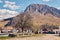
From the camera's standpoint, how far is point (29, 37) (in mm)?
2998

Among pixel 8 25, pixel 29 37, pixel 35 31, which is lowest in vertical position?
pixel 29 37

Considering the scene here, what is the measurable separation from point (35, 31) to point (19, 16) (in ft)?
2.23

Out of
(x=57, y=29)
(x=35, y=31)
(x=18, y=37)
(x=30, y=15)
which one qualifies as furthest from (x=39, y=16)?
(x=18, y=37)

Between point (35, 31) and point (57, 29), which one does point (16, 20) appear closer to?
point (35, 31)

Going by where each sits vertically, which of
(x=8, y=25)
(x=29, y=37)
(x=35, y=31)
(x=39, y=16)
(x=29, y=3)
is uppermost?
(x=29, y=3)

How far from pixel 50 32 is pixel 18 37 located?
3.31 feet

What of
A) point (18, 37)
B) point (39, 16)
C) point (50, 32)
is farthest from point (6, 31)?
point (50, 32)

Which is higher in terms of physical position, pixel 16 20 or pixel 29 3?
pixel 29 3

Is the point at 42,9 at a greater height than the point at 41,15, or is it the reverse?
the point at 42,9

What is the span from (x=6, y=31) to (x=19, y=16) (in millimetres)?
606

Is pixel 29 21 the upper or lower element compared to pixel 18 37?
upper

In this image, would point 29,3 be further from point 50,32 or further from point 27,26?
point 50,32

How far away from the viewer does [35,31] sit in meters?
2.97

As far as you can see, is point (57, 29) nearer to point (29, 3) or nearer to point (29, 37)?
point (29, 37)
